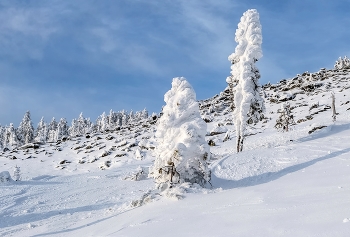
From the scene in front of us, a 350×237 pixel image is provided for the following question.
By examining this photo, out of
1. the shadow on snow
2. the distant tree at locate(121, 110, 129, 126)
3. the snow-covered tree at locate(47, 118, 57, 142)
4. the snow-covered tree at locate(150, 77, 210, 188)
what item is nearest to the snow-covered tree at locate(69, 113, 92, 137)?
the snow-covered tree at locate(47, 118, 57, 142)

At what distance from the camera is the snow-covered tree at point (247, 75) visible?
94.1 ft

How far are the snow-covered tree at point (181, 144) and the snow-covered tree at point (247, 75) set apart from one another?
11.5 metres

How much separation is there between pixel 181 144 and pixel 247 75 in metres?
14.2

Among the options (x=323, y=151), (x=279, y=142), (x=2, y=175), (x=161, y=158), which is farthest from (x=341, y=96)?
(x=2, y=175)

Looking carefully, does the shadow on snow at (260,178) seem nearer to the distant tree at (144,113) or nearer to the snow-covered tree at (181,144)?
the snow-covered tree at (181,144)

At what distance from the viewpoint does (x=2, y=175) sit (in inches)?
1069

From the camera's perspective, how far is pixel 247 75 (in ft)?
94.4

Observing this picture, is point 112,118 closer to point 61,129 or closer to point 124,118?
point 124,118

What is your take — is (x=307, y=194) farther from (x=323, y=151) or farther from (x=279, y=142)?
(x=279, y=142)

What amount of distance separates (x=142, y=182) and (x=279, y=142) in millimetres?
12415

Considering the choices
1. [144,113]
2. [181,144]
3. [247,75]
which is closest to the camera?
[181,144]

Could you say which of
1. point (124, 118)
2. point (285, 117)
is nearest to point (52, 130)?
point (124, 118)

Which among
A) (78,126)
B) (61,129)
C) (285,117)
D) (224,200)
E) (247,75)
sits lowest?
(224,200)

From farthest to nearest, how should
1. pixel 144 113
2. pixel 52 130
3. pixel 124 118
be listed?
pixel 144 113 < pixel 124 118 < pixel 52 130
